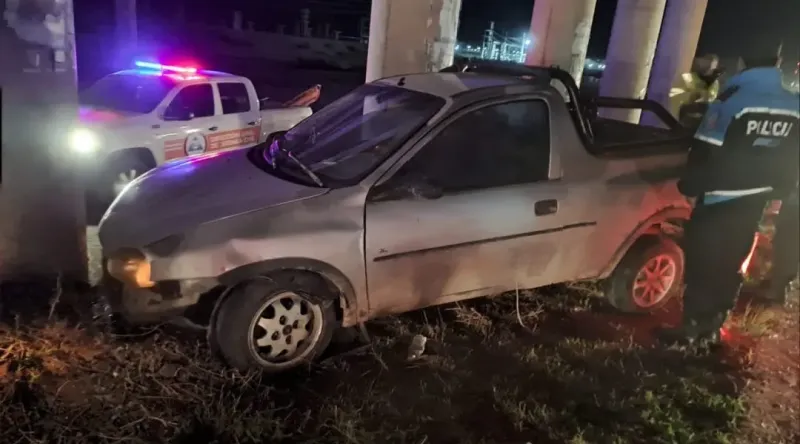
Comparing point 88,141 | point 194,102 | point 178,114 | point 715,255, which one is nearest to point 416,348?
point 715,255

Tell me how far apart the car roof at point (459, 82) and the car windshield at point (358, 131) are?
0.24 ft

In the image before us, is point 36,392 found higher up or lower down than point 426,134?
lower down

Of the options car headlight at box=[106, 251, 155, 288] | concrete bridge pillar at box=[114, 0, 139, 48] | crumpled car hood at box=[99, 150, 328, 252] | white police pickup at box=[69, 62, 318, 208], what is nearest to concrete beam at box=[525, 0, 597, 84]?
white police pickup at box=[69, 62, 318, 208]

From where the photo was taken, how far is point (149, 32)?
817 inches

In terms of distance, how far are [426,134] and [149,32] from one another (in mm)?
19555

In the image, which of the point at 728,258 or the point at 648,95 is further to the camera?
the point at 648,95

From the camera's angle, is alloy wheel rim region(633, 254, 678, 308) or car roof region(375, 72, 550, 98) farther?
alloy wheel rim region(633, 254, 678, 308)

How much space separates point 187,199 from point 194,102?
4287 millimetres

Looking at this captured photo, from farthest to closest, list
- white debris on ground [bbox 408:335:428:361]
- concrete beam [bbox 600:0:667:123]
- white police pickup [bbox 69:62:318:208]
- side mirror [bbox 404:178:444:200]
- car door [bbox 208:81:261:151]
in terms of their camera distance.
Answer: concrete beam [bbox 600:0:667:123]
car door [bbox 208:81:261:151]
white police pickup [bbox 69:62:318:208]
white debris on ground [bbox 408:335:428:361]
side mirror [bbox 404:178:444:200]

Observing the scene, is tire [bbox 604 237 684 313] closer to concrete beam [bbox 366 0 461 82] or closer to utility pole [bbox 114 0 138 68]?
concrete beam [bbox 366 0 461 82]

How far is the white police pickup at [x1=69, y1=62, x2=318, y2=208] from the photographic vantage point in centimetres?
684

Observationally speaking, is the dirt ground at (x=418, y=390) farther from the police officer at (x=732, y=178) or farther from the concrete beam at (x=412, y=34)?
the concrete beam at (x=412, y=34)

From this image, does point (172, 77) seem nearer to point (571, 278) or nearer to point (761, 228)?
point (571, 278)

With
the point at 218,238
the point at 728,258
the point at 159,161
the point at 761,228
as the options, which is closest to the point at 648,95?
the point at 761,228
